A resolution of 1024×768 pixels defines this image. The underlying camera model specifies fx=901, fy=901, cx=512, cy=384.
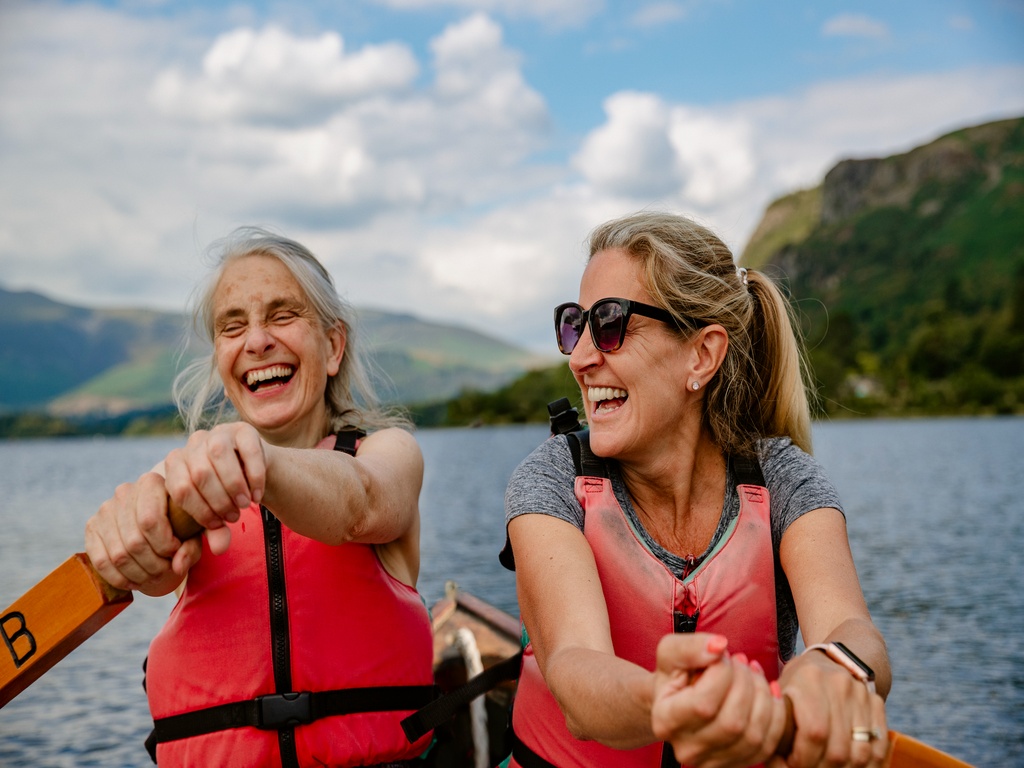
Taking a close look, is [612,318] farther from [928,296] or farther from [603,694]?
[928,296]

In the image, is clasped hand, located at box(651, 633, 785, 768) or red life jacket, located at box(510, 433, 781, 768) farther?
Answer: red life jacket, located at box(510, 433, 781, 768)

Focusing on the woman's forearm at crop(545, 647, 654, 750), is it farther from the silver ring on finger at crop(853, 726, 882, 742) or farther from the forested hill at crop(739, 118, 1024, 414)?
the forested hill at crop(739, 118, 1024, 414)

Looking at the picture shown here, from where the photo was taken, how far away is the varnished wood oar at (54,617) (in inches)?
87.6

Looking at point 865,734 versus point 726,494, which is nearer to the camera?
point 865,734

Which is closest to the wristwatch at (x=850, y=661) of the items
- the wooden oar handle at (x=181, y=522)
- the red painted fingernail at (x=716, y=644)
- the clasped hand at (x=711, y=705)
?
the clasped hand at (x=711, y=705)

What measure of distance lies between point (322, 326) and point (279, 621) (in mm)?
1172

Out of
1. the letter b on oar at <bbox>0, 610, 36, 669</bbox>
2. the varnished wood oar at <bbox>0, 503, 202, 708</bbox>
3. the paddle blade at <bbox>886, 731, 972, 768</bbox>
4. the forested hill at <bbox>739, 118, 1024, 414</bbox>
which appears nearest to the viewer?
the varnished wood oar at <bbox>0, 503, 202, 708</bbox>

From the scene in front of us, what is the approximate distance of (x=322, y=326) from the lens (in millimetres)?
3639

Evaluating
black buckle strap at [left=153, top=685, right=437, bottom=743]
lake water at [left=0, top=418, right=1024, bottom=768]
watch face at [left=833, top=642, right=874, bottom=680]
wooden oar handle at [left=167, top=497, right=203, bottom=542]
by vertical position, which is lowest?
lake water at [left=0, top=418, right=1024, bottom=768]

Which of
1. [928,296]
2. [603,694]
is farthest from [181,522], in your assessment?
[928,296]

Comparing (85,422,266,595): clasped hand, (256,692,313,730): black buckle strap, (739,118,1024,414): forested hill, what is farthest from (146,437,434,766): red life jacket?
(739,118,1024,414): forested hill

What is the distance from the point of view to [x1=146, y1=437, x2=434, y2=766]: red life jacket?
306 centimetres

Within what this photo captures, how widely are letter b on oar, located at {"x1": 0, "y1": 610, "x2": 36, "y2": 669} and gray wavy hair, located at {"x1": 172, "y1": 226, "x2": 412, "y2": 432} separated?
4.87 ft

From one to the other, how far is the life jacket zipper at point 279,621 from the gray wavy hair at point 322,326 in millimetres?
601
